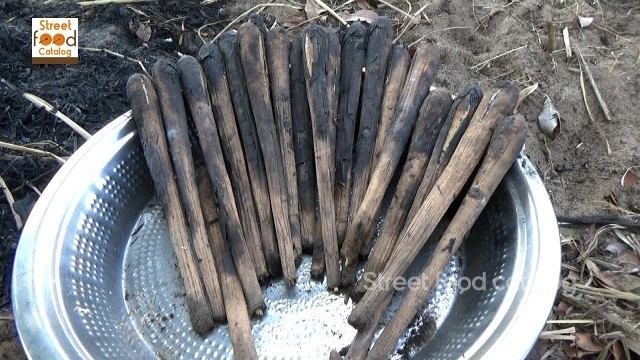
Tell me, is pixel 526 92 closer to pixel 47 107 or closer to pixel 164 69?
pixel 164 69

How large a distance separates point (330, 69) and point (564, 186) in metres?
1.04

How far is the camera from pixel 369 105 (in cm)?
190

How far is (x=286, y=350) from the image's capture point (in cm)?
174

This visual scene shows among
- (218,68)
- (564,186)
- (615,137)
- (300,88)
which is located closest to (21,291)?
(218,68)

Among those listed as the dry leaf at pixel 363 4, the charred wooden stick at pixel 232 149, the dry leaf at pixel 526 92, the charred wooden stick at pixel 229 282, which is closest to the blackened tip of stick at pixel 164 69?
the charred wooden stick at pixel 232 149

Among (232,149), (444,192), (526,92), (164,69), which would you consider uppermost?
(164,69)

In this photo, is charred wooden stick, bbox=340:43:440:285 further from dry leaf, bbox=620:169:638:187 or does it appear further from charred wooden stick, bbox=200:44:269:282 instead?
dry leaf, bbox=620:169:638:187

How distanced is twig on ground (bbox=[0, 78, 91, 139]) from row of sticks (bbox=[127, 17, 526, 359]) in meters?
0.49

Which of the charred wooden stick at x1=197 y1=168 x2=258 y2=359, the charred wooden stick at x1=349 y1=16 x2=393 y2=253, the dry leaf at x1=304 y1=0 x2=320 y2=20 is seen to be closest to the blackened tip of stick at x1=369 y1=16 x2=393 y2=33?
the charred wooden stick at x1=349 y1=16 x2=393 y2=253

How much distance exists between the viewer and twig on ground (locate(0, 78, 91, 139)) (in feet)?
7.35

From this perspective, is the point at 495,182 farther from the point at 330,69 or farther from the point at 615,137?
the point at 615,137

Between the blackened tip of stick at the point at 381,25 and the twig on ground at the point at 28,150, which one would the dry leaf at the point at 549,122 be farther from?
the twig on ground at the point at 28,150

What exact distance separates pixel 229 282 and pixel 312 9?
1.62m

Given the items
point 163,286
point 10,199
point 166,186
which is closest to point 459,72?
point 166,186
